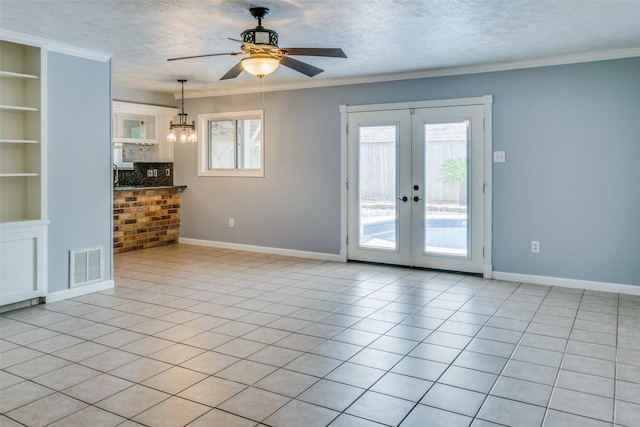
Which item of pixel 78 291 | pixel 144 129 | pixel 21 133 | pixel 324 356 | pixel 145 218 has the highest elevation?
pixel 144 129

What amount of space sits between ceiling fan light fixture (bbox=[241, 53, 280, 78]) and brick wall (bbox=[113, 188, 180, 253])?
414cm

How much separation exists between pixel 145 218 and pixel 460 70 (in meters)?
4.95

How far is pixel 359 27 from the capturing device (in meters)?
4.02

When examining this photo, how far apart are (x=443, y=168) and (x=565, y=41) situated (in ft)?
6.03

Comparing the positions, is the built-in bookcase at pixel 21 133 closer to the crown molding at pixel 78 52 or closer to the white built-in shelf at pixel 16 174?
the white built-in shelf at pixel 16 174

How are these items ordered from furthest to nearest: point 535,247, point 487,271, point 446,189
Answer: point 446,189 → point 487,271 → point 535,247

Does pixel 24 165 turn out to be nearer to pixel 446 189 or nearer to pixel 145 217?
pixel 145 217

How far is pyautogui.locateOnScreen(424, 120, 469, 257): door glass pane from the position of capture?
5676 mm

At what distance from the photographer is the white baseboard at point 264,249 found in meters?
6.67

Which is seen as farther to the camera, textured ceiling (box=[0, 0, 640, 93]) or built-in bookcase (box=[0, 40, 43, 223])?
built-in bookcase (box=[0, 40, 43, 223])

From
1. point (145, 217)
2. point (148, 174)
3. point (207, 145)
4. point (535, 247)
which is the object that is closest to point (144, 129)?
point (148, 174)

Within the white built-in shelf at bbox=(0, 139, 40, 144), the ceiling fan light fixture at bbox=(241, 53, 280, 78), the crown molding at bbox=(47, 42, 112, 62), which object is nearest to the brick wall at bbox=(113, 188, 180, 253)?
the crown molding at bbox=(47, 42, 112, 62)

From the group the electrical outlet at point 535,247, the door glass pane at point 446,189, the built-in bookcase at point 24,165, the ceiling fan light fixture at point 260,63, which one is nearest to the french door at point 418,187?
the door glass pane at point 446,189

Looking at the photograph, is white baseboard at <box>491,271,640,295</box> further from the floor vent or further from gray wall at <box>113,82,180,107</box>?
gray wall at <box>113,82,180,107</box>
